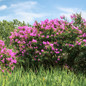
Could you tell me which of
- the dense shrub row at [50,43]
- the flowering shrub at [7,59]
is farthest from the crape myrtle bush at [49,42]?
the flowering shrub at [7,59]

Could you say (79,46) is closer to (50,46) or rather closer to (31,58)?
(50,46)

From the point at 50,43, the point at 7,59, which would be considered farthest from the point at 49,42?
the point at 7,59

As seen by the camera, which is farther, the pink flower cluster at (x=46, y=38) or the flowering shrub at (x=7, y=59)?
the flowering shrub at (x=7, y=59)

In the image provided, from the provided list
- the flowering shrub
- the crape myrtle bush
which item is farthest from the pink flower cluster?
the flowering shrub

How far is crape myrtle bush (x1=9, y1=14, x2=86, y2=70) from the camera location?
6.64 meters

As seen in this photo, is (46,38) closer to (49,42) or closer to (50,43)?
(49,42)

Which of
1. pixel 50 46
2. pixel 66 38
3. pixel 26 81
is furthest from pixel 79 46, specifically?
pixel 26 81

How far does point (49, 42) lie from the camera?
→ 22.1 feet

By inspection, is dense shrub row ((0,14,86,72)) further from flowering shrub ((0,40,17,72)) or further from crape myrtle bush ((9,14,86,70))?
flowering shrub ((0,40,17,72))

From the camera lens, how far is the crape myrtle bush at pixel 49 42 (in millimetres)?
6639

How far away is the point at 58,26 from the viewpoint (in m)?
7.16

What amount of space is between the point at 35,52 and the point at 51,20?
1.63 metres

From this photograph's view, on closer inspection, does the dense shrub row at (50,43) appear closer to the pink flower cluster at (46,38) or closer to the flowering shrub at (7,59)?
the pink flower cluster at (46,38)

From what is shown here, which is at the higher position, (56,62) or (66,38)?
(66,38)
